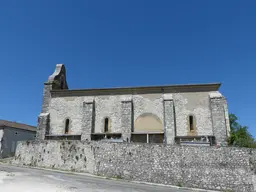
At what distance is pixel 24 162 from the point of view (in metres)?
18.4

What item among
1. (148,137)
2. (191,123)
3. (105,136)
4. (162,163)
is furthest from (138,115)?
(162,163)

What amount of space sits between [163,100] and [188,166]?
7.71 m

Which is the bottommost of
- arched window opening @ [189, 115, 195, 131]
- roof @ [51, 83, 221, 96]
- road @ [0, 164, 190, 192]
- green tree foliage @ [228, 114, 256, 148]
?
road @ [0, 164, 190, 192]

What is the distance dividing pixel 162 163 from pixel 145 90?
29.2 ft

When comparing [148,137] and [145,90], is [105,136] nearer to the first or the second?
[148,137]

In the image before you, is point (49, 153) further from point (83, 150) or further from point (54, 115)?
point (54, 115)

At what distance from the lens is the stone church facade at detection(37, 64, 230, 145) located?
1916cm

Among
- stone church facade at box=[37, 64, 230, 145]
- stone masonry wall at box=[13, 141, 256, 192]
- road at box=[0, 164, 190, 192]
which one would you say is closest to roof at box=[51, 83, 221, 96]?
stone church facade at box=[37, 64, 230, 145]

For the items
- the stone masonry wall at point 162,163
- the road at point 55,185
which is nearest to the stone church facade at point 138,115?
the stone masonry wall at point 162,163

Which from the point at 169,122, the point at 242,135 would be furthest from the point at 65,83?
the point at 242,135

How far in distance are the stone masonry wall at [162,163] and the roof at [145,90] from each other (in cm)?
706

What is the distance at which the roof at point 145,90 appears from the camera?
20500mm

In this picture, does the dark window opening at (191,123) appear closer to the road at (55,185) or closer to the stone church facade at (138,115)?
the stone church facade at (138,115)

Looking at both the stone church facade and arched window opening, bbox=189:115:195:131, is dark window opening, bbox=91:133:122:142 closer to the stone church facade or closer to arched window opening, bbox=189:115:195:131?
the stone church facade
